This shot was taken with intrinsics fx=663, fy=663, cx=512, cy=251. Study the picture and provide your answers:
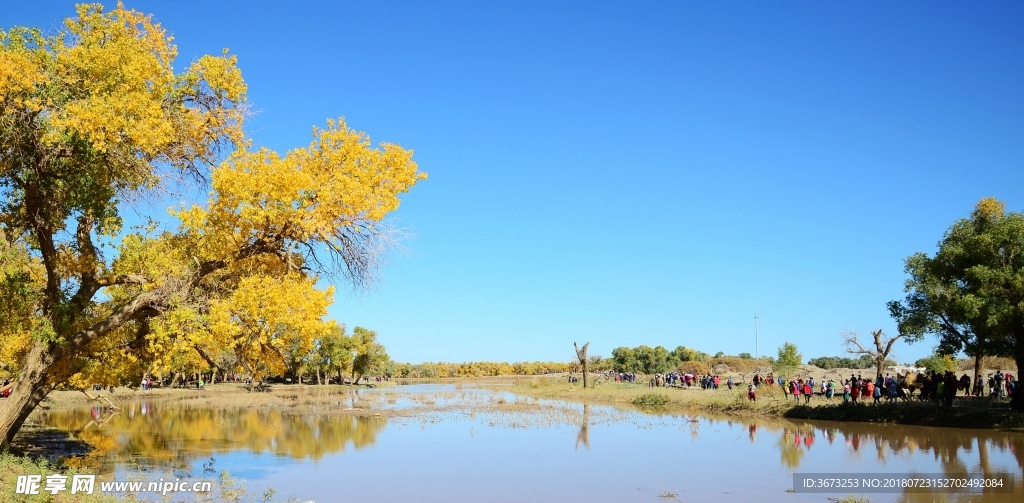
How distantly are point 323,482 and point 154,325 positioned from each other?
7.14 m

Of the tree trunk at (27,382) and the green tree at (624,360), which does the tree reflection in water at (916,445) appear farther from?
the green tree at (624,360)

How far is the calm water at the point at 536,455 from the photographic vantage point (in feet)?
51.8

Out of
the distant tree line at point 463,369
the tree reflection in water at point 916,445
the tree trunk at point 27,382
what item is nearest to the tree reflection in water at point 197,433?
the tree trunk at point 27,382

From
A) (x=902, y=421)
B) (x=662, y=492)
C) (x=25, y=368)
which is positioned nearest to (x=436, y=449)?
(x=662, y=492)

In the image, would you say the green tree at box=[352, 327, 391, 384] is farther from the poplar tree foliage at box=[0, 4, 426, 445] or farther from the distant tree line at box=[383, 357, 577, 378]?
the poplar tree foliage at box=[0, 4, 426, 445]

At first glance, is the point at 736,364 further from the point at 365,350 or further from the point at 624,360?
the point at 365,350

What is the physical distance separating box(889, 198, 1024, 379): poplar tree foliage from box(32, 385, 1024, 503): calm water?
4.23m

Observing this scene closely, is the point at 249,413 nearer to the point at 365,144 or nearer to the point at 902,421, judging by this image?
the point at 365,144

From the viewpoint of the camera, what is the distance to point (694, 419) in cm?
3341

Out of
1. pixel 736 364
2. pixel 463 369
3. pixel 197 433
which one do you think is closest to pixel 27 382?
pixel 197 433

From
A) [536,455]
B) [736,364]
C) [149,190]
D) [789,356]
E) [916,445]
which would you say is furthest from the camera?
[736,364]

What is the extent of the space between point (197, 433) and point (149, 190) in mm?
19180

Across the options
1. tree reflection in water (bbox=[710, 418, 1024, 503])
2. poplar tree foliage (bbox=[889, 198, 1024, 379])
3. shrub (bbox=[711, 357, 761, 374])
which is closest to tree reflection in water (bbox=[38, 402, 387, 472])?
tree reflection in water (bbox=[710, 418, 1024, 503])

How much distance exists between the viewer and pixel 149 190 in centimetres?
1243
